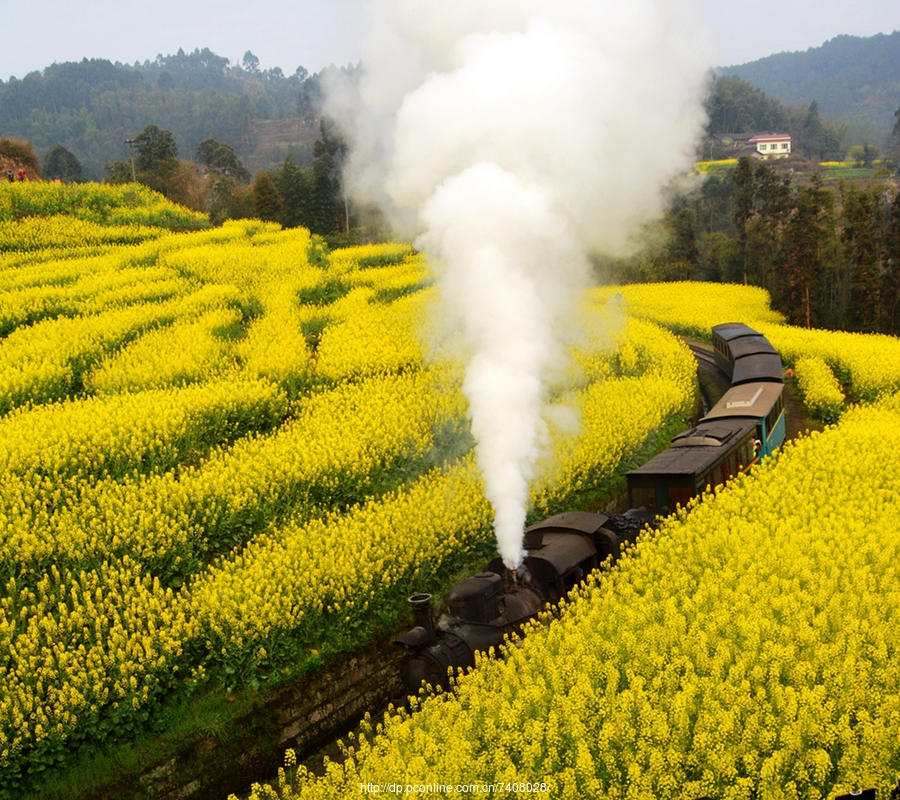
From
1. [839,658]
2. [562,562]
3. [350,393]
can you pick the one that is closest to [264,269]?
[350,393]

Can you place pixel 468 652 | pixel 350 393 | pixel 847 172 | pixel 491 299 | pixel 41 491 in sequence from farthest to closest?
pixel 847 172, pixel 350 393, pixel 41 491, pixel 491 299, pixel 468 652

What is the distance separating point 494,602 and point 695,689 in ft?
8.49

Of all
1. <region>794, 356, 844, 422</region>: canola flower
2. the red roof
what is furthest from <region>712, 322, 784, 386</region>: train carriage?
the red roof

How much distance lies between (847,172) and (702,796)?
122 metres

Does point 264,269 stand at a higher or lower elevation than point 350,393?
higher

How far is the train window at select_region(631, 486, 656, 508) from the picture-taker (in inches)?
533

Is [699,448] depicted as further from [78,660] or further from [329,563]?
[78,660]

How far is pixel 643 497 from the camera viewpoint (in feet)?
45.0

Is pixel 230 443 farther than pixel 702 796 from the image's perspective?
Yes

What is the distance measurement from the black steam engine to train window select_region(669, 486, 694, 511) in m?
2.23

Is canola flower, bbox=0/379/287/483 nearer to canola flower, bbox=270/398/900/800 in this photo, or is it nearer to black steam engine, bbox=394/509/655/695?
canola flower, bbox=270/398/900/800

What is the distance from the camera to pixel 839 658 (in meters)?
8.21

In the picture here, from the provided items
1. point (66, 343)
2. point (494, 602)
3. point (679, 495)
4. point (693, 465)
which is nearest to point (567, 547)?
point (494, 602)

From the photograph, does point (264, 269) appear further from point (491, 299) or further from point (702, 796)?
point (702, 796)
